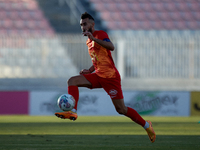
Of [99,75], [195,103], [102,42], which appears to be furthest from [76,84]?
[195,103]

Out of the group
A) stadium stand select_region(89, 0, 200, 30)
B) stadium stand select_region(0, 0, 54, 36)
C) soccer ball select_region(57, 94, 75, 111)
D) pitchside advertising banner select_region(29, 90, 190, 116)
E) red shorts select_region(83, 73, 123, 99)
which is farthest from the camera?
stadium stand select_region(0, 0, 54, 36)

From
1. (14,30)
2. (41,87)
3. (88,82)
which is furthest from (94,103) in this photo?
(88,82)

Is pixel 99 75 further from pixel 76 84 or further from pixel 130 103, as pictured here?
pixel 130 103

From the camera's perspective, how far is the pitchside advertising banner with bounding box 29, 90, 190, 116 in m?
15.8

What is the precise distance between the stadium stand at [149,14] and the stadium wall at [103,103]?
5924 mm

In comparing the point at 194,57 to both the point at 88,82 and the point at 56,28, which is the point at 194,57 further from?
the point at 88,82

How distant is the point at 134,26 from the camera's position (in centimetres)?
2097

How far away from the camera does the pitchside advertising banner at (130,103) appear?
15.8 meters

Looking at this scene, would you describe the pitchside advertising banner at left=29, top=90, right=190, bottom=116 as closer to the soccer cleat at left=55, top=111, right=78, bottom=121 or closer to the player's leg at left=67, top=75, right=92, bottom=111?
the player's leg at left=67, top=75, right=92, bottom=111

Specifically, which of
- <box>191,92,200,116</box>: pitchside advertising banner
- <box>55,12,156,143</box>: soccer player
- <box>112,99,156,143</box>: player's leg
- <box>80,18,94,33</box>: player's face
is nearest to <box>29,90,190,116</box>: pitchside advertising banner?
<box>191,92,200,116</box>: pitchside advertising banner

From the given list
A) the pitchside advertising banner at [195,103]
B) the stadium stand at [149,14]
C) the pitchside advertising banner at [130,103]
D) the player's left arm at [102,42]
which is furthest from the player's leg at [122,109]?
the stadium stand at [149,14]

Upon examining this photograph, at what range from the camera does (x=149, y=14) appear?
849 inches

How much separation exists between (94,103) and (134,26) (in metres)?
6.55

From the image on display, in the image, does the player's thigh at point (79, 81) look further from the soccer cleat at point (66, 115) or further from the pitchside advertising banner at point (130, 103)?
the pitchside advertising banner at point (130, 103)
